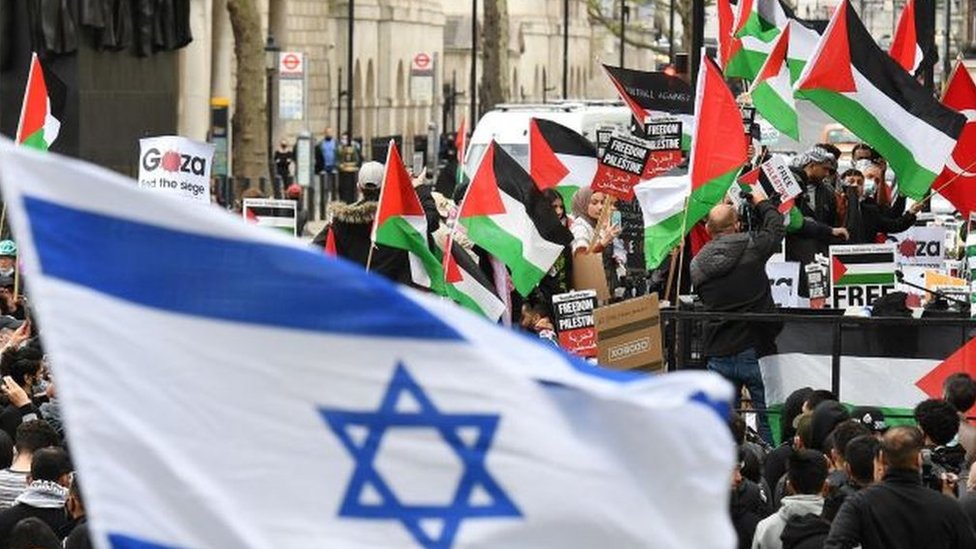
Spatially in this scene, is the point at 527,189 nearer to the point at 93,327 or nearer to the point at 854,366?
the point at 854,366

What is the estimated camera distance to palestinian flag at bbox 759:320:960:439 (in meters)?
14.0

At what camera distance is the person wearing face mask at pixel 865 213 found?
62.7 feet

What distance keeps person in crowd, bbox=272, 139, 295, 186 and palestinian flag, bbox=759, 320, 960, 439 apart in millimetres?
37578

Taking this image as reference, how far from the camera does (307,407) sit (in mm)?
5332

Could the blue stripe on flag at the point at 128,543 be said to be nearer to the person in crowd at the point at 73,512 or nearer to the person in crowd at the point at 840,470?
the person in crowd at the point at 73,512

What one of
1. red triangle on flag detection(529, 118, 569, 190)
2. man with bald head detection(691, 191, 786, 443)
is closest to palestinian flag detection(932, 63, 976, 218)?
man with bald head detection(691, 191, 786, 443)

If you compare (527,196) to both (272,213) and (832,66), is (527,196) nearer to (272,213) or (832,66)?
(832,66)

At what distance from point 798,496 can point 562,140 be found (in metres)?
10.2

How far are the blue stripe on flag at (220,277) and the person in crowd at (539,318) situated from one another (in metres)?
9.62

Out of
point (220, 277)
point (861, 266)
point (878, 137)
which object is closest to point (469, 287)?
point (861, 266)

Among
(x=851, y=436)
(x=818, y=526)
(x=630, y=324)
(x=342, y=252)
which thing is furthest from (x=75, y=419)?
(x=342, y=252)

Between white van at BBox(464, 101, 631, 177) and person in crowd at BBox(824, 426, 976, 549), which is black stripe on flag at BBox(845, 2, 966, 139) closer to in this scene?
person in crowd at BBox(824, 426, 976, 549)

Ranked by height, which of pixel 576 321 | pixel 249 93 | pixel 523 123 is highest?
pixel 576 321

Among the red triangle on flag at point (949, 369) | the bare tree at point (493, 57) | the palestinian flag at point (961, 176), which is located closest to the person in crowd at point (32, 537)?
the red triangle on flag at point (949, 369)
